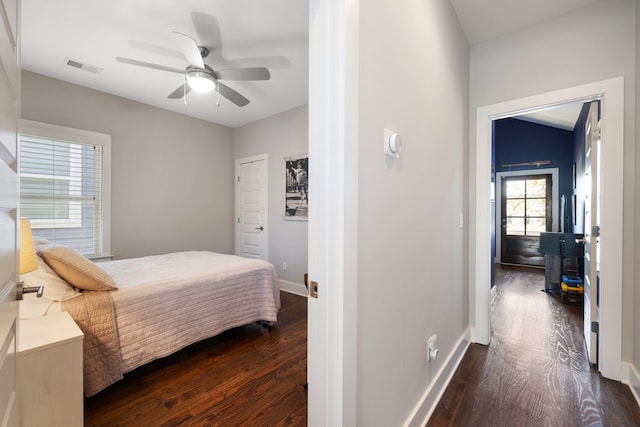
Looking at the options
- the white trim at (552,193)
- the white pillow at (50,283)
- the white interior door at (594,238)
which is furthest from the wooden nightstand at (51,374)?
the white trim at (552,193)

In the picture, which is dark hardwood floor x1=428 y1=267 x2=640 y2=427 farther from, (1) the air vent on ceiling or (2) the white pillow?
(1) the air vent on ceiling

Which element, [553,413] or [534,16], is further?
[534,16]

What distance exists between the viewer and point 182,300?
2033 mm

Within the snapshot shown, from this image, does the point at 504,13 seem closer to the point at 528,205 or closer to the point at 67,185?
the point at 67,185

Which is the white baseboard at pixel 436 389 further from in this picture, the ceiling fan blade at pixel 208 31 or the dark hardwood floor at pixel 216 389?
the ceiling fan blade at pixel 208 31

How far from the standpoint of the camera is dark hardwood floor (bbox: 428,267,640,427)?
1507 millimetres

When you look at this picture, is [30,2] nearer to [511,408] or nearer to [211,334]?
[211,334]

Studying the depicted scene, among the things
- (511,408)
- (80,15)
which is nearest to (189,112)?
(80,15)

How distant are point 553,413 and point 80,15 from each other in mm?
4086

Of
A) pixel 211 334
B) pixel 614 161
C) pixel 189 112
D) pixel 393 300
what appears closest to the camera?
pixel 393 300

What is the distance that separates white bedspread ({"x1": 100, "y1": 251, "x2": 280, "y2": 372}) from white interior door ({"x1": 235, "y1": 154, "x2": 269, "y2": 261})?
4.82 ft

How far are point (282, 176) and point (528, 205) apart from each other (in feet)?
17.8

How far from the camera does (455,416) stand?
151 cm

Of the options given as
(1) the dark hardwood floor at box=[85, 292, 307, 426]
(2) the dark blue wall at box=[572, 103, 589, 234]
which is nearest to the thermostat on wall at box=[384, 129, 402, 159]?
(1) the dark hardwood floor at box=[85, 292, 307, 426]
